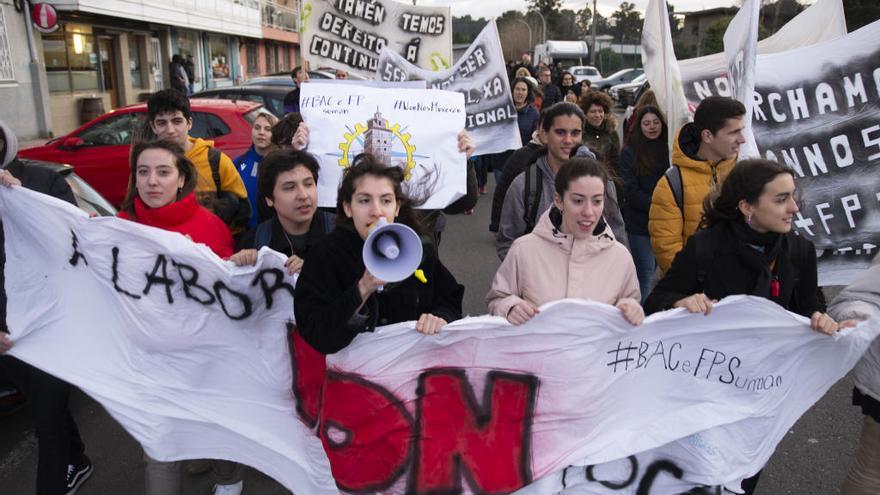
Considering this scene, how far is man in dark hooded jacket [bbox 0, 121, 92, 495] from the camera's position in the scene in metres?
2.93

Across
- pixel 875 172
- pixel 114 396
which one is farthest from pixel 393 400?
pixel 875 172

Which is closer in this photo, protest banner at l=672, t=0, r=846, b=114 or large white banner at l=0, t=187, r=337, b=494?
large white banner at l=0, t=187, r=337, b=494

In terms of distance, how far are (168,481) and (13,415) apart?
1.83m

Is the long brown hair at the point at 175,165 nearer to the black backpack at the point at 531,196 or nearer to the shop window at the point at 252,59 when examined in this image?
the black backpack at the point at 531,196

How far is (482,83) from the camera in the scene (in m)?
6.84

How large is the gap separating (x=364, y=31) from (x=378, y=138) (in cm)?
381

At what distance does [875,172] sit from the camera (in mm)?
3512

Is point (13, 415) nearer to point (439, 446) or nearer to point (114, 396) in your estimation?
point (114, 396)

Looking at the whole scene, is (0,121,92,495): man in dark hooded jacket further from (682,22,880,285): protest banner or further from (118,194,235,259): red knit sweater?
(682,22,880,285): protest banner

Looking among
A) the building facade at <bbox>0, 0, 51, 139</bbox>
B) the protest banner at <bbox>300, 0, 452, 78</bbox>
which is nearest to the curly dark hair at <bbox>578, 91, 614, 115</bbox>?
the protest banner at <bbox>300, 0, 452, 78</bbox>

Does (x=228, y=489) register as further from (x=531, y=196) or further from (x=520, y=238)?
(x=531, y=196)

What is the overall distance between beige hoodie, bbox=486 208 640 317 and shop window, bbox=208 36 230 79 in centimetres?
3110

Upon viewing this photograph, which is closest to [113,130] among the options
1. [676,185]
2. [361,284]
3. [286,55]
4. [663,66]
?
[663,66]

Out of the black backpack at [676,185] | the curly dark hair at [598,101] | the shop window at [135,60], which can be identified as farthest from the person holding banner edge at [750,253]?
the shop window at [135,60]
